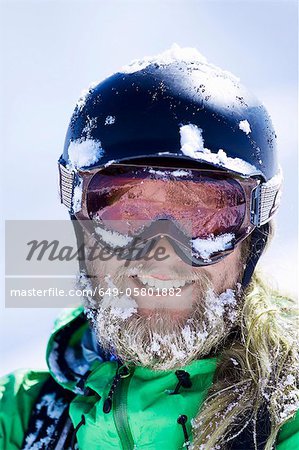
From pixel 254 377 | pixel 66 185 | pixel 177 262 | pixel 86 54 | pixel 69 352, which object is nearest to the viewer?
pixel 254 377

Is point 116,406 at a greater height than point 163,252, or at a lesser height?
lesser

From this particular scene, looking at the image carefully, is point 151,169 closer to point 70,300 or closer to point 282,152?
point 70,300

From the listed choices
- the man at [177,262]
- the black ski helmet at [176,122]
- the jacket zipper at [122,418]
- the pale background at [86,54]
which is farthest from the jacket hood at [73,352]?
the pale background at [86,54]

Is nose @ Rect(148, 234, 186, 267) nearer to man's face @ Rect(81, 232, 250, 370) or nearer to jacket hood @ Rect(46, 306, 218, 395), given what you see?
man's face @ Rect(81, 232, 250, 370)

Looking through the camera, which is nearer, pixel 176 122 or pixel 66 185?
pixel 176 122

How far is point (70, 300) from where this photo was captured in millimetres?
2953

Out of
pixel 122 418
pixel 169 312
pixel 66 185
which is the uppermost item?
pixel 66 185

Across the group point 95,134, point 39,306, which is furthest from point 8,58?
point 95,134

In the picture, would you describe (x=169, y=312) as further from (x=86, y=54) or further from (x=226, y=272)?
(x=86, y=54)

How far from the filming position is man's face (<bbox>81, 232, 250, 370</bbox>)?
216cm

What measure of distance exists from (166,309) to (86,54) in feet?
13.7

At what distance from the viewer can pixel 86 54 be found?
19.3ft

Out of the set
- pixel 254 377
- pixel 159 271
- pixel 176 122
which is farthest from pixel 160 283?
pixel 176 122

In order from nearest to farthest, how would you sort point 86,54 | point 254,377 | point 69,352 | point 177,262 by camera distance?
point 254,377 < point 177,262 < point 69,352 < point 86,54
